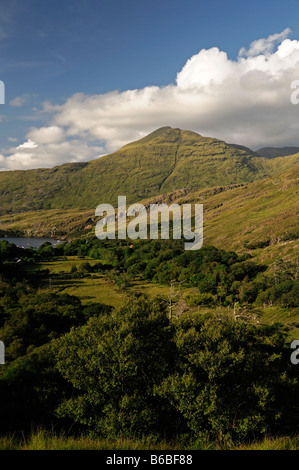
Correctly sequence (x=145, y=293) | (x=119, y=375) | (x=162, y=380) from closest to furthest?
(x=119, y=375) → (x=162, y=380) → (x=145, y=293)

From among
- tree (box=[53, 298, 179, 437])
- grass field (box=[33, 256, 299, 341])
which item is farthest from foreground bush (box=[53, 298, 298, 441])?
grass field (box=[33, 256, 299, 341])

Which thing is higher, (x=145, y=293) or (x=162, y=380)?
(x=162, y=380)

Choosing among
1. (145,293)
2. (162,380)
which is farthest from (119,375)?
(145,293)

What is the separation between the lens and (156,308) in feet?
78.8

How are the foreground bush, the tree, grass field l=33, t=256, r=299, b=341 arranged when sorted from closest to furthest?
the tree, the foreground bush, grass field l=33, t=256, r=299, b=341

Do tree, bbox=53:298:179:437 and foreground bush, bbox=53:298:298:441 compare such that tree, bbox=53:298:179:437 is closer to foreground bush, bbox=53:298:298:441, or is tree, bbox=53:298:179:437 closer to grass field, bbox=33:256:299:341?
foreground bush, bbox=53:298:298:441

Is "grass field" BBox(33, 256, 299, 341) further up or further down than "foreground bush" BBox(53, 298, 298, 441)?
further down

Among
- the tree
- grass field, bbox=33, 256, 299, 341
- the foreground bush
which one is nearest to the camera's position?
the tree

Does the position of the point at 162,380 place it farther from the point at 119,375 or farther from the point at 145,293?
the point at 145,293

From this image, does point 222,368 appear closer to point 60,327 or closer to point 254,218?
point 60,327

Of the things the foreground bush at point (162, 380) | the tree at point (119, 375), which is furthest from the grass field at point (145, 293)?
the tree at point (119, 375)

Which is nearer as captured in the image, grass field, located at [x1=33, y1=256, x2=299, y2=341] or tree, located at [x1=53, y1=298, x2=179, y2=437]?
tree, located at [x1=53, y1=298, x2=179, y2=437]

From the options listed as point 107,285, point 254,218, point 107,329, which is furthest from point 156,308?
point 254,218

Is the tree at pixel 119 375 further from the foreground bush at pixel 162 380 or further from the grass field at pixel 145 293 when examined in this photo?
the grass field at pixel 145 293
